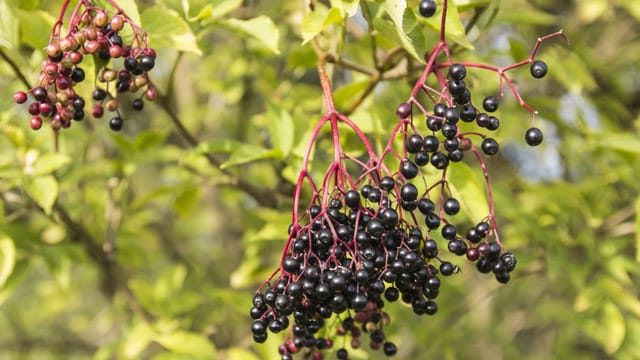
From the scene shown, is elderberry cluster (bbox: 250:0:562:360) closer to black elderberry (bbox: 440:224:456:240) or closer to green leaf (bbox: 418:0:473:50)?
black elderberry (bbox: 440:224:456:240)

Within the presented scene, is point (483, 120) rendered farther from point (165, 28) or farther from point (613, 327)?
point (613, 327)

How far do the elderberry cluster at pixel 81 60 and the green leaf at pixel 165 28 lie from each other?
109 mm

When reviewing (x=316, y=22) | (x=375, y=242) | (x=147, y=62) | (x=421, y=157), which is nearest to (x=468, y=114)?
(x=421, y=157)

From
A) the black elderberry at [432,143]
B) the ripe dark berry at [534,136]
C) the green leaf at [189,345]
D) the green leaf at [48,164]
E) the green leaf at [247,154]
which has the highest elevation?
the black elderberry at [432,143]

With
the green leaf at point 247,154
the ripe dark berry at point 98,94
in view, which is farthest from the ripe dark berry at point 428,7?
the ripe dark berry at point 98,94

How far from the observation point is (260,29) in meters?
2.00

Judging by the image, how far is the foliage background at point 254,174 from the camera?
82.3 inches

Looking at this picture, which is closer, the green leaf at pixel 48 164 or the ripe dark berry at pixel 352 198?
the ripe dark berry at pixel 352 198

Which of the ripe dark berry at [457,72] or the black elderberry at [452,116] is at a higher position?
the ripe dark berry at [457,72]

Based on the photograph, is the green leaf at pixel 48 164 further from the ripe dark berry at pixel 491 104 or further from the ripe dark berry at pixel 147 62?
the ripe dark berry at pixel 491 104

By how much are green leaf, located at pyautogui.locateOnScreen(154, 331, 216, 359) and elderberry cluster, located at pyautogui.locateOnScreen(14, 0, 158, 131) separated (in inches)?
38.8

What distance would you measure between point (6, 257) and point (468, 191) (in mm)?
1410

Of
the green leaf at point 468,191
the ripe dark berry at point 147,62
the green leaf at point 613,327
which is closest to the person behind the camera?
the ripe dark berry at point 147,62

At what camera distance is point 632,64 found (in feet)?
12.2
